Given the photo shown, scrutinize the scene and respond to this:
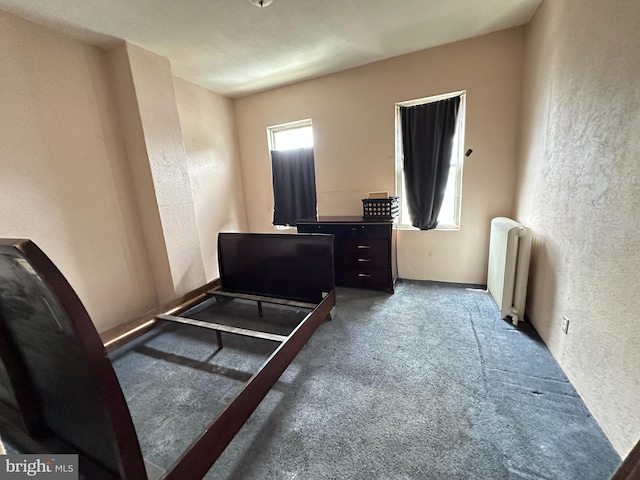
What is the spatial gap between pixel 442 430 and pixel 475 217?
92.8 inches

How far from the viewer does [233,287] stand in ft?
9.20

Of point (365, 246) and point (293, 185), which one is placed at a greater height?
point (293, 185)

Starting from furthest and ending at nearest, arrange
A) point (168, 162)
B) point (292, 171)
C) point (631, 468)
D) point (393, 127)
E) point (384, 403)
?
1. point (292, 171)
2. point (393, 127)
3. point (168, 162)
4. point (384, 403)
5. point (631, 468)

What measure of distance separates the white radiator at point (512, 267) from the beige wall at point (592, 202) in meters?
0.11

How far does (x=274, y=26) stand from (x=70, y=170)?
2.27m

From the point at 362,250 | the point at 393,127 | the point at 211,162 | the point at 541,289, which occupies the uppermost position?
the point at 393,127

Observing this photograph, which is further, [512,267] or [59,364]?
[512,267]

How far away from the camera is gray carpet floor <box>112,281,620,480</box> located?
1196 millimetres

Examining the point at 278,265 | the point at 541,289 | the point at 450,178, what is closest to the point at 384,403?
the point at 278,265

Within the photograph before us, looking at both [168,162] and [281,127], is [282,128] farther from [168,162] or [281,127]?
[168,162]

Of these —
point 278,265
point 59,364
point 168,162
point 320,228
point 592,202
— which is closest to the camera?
point 59,364

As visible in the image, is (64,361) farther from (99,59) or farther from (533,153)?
(533,153)

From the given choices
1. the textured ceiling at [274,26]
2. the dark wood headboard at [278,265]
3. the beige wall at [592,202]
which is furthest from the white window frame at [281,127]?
the beige wall at [592,202]

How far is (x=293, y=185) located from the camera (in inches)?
153
